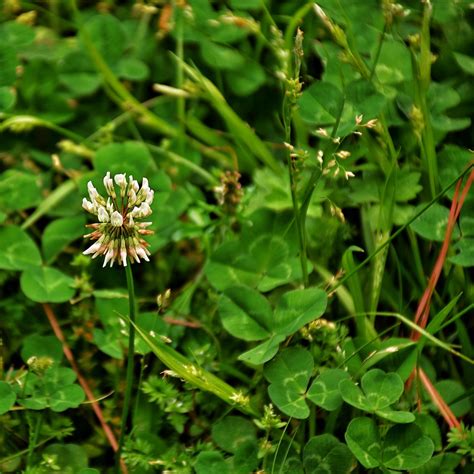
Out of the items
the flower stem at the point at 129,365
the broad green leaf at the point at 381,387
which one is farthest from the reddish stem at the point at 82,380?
the broad green leaf at the point at 381,387

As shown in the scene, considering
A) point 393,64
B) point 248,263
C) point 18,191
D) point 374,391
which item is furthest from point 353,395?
point 18,191

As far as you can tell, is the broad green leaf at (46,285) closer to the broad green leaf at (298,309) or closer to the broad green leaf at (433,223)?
the broad green leaf at (298,309)

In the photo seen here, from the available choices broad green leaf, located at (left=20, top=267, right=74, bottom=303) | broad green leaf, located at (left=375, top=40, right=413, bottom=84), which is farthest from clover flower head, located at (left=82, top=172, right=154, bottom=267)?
broad green leaf, located at (left=375, top=40, right=413, bottom=84)

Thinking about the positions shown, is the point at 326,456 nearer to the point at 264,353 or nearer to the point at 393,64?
the point at 264,353

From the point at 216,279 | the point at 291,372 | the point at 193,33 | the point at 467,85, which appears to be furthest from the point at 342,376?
the point at 193,33

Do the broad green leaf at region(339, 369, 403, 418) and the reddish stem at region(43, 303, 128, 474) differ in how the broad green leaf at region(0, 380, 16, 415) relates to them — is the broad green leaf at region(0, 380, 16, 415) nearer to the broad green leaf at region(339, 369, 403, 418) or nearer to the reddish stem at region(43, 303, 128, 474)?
the reddish stem at region(43, 303, 128, 474)
